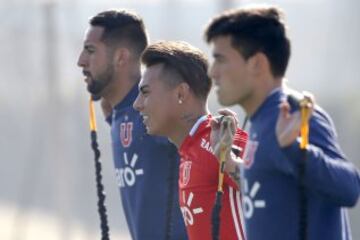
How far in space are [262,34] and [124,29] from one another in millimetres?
2150

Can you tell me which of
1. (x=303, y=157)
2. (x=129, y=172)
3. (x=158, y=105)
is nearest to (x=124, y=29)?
(x=129, y=172)

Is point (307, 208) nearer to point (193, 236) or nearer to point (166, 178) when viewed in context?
point (193, 236)

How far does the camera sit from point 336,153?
13.2 feet

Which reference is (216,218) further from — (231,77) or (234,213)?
(231,77)

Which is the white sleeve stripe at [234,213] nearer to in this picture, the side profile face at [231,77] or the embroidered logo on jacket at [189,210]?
the embroidered logo on jacket at [189,210]

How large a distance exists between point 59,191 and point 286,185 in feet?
19.0

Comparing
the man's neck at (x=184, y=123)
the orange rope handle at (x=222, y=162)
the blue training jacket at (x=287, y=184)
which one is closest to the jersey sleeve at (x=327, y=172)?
the blue training jacket at (x=287, y=184)

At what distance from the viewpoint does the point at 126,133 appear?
5.90 meters

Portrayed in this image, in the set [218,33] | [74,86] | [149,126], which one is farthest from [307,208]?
[74,86]

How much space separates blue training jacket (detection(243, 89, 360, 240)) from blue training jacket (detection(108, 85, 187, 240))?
1487mm

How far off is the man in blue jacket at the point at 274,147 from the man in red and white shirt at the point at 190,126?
758 millimetres

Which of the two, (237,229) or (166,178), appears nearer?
(237,229)

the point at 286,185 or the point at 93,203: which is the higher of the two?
the point at 286,185

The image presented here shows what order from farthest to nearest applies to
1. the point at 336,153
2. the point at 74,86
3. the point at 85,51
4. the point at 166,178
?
the point at 74,86
the point at 85,51
the point at 166,178
the point at 336,153
